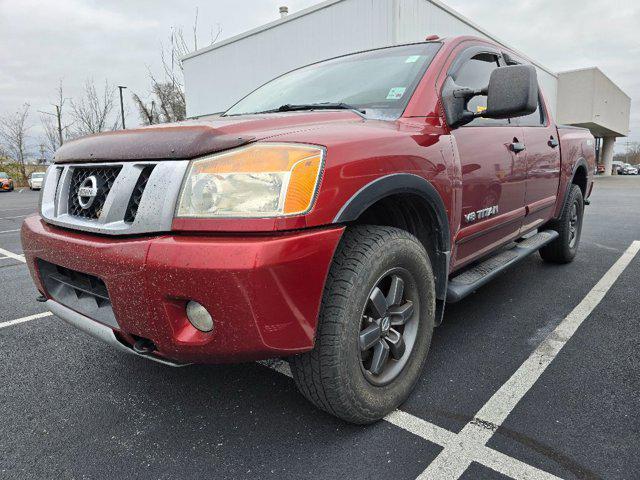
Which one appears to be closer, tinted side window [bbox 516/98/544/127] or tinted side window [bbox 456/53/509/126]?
tinted side window [bbox 456/53/509/126]

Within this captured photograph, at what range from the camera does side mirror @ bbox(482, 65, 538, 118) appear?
2061 mm

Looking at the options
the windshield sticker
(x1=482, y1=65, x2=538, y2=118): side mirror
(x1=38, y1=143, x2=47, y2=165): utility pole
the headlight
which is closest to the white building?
the windshield sticker

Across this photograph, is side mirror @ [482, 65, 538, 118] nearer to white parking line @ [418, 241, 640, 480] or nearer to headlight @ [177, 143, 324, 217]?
headlight @ [177, 143, 324, 217]

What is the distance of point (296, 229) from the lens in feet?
4.70

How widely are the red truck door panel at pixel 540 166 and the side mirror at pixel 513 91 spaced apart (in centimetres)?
102

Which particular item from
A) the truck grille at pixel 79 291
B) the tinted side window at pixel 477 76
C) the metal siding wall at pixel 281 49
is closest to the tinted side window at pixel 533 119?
the tinted side window at pixel 477 76

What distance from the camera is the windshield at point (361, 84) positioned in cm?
226

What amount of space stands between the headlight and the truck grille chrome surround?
6 centimetres

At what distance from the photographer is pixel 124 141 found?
1.72 meters

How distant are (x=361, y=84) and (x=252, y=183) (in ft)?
4.31

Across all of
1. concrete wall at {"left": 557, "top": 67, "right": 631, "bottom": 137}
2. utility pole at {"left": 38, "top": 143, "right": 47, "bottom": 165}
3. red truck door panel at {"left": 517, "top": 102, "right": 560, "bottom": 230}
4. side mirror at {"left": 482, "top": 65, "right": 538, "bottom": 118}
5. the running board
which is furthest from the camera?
utility pole at {"left": 38, "top": 143, "right": 47, "bottom": 165}

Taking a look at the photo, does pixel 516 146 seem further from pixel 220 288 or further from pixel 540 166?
pixel 220 288

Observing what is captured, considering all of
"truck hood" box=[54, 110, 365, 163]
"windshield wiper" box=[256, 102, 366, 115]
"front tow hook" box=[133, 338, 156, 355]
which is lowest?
"front tow hook" box=[133, 338, 156, 355]

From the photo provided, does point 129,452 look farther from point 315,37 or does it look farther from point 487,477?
point 315,37
